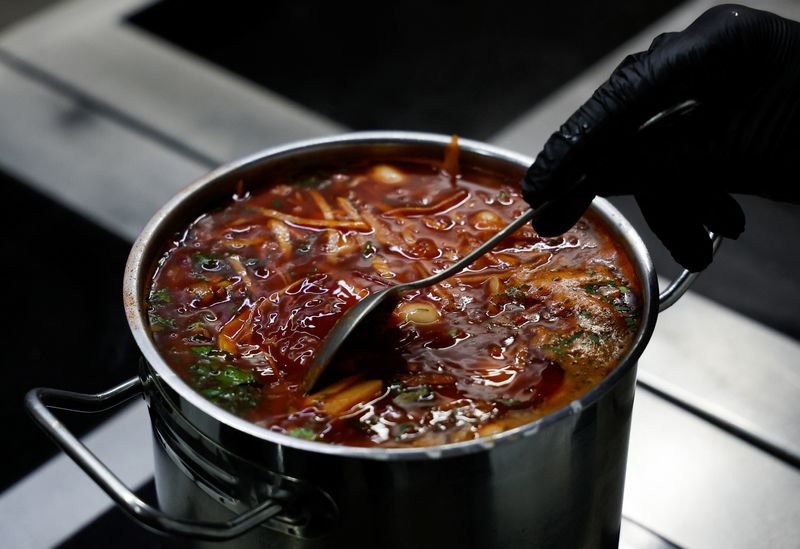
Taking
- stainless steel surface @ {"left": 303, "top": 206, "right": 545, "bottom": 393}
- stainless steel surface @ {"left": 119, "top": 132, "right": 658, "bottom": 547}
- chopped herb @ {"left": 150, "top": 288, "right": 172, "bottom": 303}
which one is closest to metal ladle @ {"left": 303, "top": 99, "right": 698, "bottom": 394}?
stainless steel surface @ {"left": 303, "top": 206, "right": 545, "bottom": 393}

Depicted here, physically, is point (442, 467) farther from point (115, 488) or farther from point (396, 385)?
point (115, 488)

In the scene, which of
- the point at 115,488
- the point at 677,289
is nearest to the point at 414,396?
the point at 115,488

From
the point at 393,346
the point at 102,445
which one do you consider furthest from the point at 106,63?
the point at 393,346

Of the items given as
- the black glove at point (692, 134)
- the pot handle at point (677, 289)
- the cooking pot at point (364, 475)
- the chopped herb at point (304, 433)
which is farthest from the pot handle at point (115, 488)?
the pot handle at point (677, 289)

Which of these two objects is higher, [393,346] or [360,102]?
[393,346]

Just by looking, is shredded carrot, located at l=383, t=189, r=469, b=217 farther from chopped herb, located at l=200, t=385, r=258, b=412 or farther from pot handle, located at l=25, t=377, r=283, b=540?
pot handle, located at l=25, t=377, r=283, b=540

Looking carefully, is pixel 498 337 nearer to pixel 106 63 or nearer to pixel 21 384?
pixel 21 384
